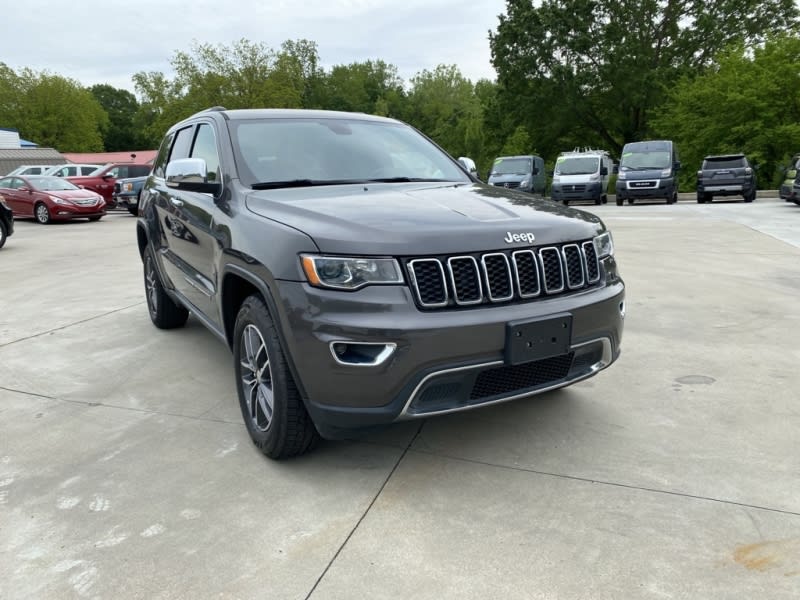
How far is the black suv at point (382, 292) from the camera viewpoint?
8.42ft

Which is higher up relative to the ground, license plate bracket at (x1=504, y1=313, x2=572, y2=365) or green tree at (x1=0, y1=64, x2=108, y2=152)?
green tree at (x1=0, y1=64, x2=108, y2=152)

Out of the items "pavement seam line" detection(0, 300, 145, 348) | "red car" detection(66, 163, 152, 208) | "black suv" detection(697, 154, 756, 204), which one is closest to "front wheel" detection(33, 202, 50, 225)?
"red car" detection(66, 163, 152, 208)

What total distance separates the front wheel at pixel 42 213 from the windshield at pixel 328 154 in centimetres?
1670

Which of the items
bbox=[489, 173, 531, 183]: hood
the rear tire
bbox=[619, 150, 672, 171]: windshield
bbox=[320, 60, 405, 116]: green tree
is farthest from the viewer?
bbox=[320, 60, 405, 116]: green tree

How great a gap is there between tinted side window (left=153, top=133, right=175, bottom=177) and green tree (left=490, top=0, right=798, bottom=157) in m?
33.3

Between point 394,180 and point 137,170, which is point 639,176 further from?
point 394,180

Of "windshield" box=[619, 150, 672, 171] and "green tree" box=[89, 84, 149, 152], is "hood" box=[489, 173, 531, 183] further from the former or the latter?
"green tree" box=[89, 84, 149, 152]

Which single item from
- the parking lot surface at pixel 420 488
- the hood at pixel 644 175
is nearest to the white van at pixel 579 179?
the hood at pixel 644 175

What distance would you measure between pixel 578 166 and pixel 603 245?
19.7 metres

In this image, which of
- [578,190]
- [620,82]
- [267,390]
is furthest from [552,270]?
[620,82]

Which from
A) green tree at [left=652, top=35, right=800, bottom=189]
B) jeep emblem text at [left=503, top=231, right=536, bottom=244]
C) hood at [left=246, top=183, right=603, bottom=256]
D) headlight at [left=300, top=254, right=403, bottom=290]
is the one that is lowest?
headlight at [left=300, top=254, right=403, bottom=290]

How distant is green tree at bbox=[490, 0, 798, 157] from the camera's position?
34.7m

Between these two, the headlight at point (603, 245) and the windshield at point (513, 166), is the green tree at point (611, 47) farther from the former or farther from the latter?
the headlight at point (603, 245)

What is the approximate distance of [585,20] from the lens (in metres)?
35.1
